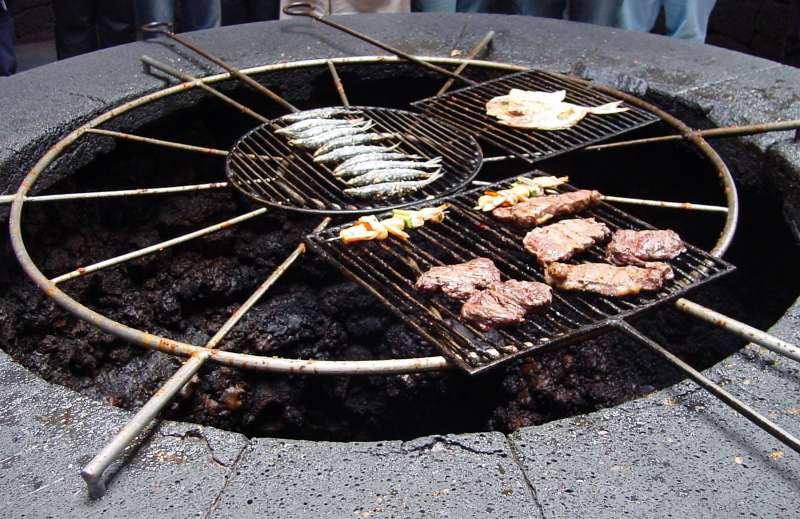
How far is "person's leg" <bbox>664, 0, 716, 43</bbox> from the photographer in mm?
6582

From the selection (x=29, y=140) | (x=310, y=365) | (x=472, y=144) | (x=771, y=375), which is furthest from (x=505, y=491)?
(x=29, y=140)

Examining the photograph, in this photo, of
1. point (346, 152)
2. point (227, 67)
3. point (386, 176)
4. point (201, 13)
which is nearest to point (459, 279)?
point (386, 176)

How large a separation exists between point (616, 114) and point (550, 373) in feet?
4.65

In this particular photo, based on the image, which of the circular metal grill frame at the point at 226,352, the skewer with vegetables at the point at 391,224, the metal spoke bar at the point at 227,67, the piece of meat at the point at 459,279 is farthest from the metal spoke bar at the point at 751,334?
the metal spoke bar at the point at 227,67

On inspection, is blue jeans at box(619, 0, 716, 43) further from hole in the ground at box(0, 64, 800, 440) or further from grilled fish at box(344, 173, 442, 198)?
grilled fish at box(344, 173, 442, 198)

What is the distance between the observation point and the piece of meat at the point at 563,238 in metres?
2.50

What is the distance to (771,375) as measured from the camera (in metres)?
2.04

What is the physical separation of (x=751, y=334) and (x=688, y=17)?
18.2 ft

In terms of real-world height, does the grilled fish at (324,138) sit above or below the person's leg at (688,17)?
below

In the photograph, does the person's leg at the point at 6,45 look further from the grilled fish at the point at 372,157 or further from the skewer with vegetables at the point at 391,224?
the skewer with vegetables at the point at 391,224

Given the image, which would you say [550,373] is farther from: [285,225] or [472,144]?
[285,225]

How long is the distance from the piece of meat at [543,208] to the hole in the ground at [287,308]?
0.94 metres

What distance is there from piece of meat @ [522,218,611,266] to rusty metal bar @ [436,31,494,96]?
1597mm

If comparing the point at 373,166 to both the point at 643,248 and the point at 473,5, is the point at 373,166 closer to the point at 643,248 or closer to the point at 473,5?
the point at 643,248
